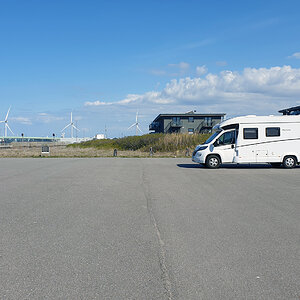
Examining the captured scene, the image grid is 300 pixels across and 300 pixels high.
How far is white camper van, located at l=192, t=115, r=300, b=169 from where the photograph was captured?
19.1 m

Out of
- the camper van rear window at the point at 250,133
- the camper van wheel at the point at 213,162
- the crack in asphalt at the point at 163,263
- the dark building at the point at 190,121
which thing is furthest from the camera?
the dark building at the point at 190,121

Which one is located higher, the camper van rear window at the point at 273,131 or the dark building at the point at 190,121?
the dark building at the point at 190,121

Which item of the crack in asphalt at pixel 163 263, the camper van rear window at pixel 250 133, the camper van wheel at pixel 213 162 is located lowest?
the crack in asphalt at pixel 163 263

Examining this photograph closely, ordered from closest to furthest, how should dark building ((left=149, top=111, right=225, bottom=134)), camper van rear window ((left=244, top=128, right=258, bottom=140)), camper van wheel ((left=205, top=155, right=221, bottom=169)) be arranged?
camper van rear window ((left=244, top=128, right=258, bottom=140)), camper van wheel ((left=205, top=155, right=221, bottom=169)), dark building ((left=149, top=111, right=225, bottom=134))

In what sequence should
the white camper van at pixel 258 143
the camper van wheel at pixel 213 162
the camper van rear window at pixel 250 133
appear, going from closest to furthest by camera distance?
1. the white camper van at pixel 258 143
2. the camper van rear window at pixel 250 133
3. the camper van wheel at pixel 213 162

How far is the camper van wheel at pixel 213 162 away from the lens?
19516 mm

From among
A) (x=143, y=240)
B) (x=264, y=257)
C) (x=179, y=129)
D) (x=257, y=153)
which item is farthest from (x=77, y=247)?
(x=179, y=129)

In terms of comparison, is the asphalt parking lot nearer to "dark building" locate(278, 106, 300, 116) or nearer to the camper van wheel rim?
the camper van wheel rim

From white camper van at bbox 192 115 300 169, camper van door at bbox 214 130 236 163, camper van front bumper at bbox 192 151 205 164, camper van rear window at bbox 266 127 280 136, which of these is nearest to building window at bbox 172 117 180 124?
camper van front bumper at bbox 192 151 205 164

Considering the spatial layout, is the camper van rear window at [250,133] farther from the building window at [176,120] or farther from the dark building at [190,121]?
the building window at [176,120]

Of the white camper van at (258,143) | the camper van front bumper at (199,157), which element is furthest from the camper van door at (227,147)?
the camper van front bumper at (199,157)

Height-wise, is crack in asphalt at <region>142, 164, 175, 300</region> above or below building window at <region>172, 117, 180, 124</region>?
below

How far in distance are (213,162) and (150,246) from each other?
577 inches

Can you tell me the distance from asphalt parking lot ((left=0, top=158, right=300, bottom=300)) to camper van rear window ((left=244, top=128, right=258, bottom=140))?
30.4 ft
